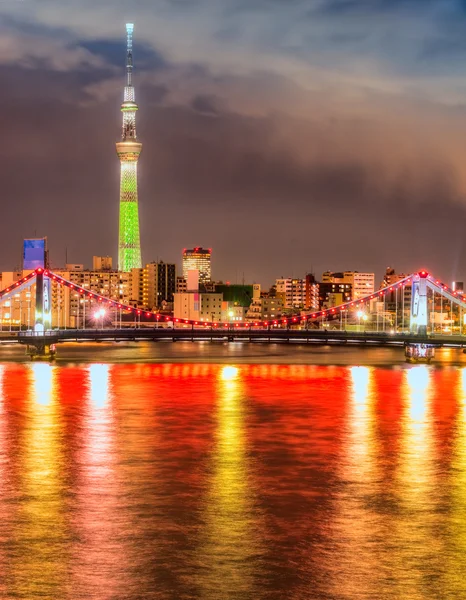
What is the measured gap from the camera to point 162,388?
50.6 m

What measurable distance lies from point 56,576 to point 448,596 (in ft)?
18.4

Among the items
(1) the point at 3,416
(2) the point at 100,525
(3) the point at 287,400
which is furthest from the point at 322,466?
(3) the point at 287,400

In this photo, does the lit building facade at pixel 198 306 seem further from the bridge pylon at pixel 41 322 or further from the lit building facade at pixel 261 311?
the bridge pylon at pixel 41 322

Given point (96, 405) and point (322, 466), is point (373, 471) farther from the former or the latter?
point (96, 405)

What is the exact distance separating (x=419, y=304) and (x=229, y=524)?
68.0 m

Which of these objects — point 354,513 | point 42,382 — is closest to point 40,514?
point 354,513

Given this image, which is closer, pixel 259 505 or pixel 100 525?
pixel 100 525

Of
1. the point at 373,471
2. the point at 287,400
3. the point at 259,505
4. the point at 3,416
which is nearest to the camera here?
the point at 259,505

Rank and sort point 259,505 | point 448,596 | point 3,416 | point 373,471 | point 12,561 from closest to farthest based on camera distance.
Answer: point 448,596, point 12,561, point 259,505, point 373,471, point 3,416

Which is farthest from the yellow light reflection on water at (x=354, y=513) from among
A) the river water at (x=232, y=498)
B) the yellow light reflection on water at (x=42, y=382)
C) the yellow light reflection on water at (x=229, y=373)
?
the yellow light reflection on water at (x=229, y=373)

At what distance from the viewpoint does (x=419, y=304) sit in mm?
84438

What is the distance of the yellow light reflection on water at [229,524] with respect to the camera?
48.8ft

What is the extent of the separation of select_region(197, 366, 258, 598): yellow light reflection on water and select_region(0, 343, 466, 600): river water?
0.15 ft

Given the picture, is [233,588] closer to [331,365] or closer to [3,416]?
[3,416]
